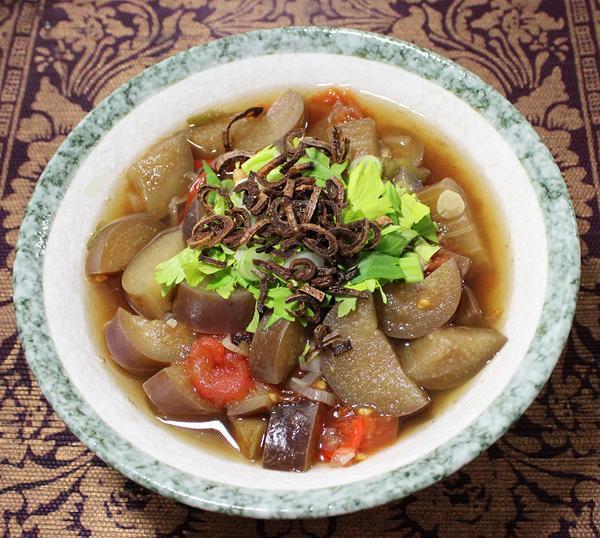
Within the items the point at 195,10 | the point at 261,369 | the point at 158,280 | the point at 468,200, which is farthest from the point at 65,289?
the point at 195,10

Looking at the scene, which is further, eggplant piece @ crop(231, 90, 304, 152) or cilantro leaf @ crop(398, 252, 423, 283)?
eggplant piece @ crop(231, 90, 304, 152)

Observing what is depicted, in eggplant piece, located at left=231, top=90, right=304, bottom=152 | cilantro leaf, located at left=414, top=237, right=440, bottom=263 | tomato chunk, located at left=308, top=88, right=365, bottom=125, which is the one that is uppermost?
tomato chunk, located at left=308, top=88, right=365, bottom=125

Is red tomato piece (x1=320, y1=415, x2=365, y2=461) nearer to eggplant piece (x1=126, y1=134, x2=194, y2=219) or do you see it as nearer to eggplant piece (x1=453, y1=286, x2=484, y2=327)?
eggplant piece (x1=453, y1=286, x2=484, y2=327)

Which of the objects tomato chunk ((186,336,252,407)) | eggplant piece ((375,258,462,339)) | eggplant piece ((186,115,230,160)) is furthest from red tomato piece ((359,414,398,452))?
eggplant piece ((186,115,230,160))

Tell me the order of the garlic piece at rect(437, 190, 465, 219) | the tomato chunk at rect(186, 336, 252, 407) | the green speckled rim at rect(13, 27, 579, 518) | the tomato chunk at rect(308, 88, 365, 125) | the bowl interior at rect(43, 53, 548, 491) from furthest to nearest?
the tomato chunk at rect(308, 88, 365, 125), the garlic piece at rect(437, 190, 465, 219), the tomato chunk at rect(186, 336, 252, 407), the bowl interior at rect(43, 53, 548, 491), the green speckled rim at rect(13, 27, 579, 518)

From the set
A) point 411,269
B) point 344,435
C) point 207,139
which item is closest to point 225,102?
point 207,139

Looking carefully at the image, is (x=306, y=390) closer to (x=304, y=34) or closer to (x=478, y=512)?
(x=478, y=512)

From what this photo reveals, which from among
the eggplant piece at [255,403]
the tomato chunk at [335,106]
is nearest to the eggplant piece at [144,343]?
the eggplant piece at [255,403]
